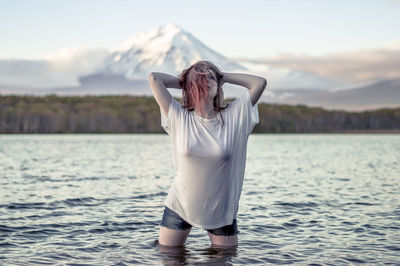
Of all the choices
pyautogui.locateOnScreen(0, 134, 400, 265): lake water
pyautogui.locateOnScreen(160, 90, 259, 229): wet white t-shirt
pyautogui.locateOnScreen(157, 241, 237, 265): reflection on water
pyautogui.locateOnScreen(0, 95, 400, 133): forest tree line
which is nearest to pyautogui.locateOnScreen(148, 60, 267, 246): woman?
pyautogui.locateOnScreen(160, 90, 259, 229): wet white t-shirt

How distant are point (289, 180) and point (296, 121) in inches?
6780

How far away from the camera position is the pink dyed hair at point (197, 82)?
5305mm

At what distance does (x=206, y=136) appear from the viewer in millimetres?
5340

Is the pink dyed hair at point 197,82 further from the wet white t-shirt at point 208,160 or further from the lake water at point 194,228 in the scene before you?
the lake water at point 194,228

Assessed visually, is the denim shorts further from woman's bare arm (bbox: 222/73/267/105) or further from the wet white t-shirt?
woman's bare arm (bbox: 222/73/267/105)

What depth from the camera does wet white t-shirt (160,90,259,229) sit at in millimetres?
5316

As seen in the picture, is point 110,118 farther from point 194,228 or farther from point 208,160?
point 208,160

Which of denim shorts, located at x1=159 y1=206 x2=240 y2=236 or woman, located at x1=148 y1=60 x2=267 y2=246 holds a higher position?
woman, located at x1=148 y1=60 x2=267 y2=246

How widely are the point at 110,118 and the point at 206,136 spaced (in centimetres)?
16465

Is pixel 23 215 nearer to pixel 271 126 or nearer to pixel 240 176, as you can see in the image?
pixel 240 176

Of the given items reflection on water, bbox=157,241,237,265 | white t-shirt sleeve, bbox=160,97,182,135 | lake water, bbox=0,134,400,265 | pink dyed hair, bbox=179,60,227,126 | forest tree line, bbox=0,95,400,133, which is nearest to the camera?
pink dyed hair, bbox=179,60,227,126

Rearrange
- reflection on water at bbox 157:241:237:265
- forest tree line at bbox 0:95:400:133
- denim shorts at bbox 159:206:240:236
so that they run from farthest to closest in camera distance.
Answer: forest tree line at bbox 0:95:400:133
reflection on water at bbox 157:241:237:265
denim shorts at bbox 159:206:240:236

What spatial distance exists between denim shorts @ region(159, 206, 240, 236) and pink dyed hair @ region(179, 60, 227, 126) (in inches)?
49.7

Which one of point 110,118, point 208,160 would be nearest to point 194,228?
point 208,160
